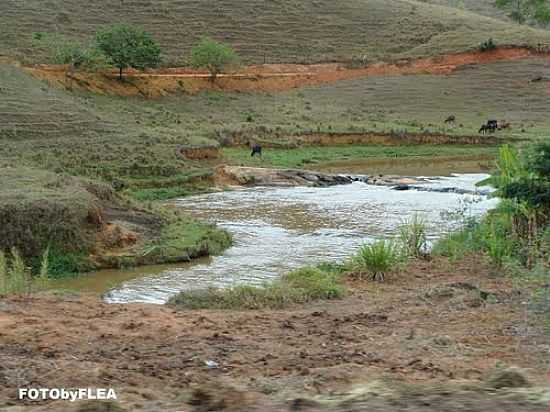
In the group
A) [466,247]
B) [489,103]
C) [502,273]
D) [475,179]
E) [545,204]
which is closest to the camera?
[502,273]

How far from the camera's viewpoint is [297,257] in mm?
19250

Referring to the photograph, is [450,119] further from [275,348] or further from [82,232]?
[275,348]

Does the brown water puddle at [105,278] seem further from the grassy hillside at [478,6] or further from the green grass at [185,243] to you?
the grassy hillside at [478,6]

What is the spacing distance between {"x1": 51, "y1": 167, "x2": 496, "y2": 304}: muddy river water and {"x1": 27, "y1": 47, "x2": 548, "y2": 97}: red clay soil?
21237 mm

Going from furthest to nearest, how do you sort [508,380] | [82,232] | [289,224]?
1. [289,224]
2. [82,232]
3. [508,380]

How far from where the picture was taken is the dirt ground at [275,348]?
5.89m

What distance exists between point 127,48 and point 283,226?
105 feet

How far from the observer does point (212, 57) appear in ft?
183

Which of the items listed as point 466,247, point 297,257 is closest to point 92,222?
point 297,257

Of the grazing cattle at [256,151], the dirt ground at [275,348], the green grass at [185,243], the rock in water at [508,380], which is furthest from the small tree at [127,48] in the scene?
the rock in water at [508,380]

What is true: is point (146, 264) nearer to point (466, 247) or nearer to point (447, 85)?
point (466, 247)

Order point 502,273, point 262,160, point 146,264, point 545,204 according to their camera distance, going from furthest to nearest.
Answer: point 262,160
point 146,264
point 545,204
point 502,273

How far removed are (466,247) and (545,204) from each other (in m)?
2.03

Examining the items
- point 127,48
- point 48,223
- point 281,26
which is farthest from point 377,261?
point 281,26
